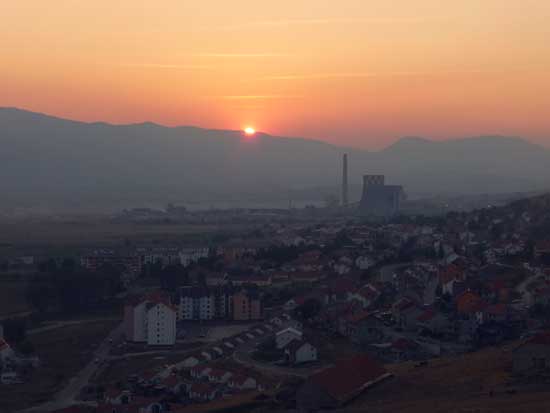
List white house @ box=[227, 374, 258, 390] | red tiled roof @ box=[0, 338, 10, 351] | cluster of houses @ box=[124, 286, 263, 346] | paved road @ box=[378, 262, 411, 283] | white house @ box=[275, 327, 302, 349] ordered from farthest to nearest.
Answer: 1. paved road @ box=[378, 262, 411, 283]
2. cluster of houses @ box=[124, 286, 263, 346]
3. red tiled roof @ box=[0, 338, 10, 351]
4. white house @ box=[275, 327, 302, 349]
5. white house @ box=[227, 374, 258, 390]

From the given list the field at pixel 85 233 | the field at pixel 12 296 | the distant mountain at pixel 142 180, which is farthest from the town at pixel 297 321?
the distant mountain at pixel 142 180

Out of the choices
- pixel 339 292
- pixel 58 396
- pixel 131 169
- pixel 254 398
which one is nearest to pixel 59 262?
pixel 339 292

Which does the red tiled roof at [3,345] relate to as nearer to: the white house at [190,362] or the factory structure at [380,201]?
the white house at [190,362]

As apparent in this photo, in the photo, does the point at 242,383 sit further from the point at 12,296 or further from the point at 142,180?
the point at 142,180

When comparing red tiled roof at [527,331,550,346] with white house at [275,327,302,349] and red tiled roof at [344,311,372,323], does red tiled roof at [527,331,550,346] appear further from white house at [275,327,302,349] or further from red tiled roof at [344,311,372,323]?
red tiled roof at [344,311,372,323]

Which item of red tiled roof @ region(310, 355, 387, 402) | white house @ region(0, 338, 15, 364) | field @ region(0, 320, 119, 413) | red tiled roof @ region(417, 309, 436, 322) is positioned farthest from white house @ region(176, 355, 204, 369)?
red tiled roof @ region(310, 355, 387, 402)

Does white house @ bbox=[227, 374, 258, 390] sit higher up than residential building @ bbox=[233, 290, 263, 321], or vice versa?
residential building @ bbox=[233, 290, 263, 321]
